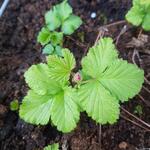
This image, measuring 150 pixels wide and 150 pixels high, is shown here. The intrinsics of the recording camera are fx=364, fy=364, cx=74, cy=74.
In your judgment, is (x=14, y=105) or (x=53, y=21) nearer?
(x=14, y=105)

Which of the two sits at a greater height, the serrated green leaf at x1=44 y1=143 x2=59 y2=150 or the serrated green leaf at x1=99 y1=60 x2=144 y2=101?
the serrated green leaf at x1=99 y1=60 x2=144 y2=101

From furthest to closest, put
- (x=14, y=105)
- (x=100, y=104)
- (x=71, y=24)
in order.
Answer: (x=71, y=24) < (x=14, y=105) < (x=100, y=104)

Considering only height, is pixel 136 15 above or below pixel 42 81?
below

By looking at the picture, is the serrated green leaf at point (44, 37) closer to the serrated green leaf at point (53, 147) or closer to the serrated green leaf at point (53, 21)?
the serrated green leaf at point (53, 21)

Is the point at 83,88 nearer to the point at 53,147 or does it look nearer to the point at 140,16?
the point at 53,147

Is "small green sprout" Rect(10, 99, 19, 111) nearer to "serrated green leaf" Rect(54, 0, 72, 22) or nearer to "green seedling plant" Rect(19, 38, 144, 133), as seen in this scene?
"green seedling plant" Rect(19, 38, 144, 133)

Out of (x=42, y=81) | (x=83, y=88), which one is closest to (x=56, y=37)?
(x=42, y=81)

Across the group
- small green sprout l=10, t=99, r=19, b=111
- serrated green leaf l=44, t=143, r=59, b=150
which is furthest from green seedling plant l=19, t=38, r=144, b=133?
small green sprout l=10, t=99, r=19, b=111

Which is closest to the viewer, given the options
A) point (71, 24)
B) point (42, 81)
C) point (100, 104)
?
point (100, 104)
